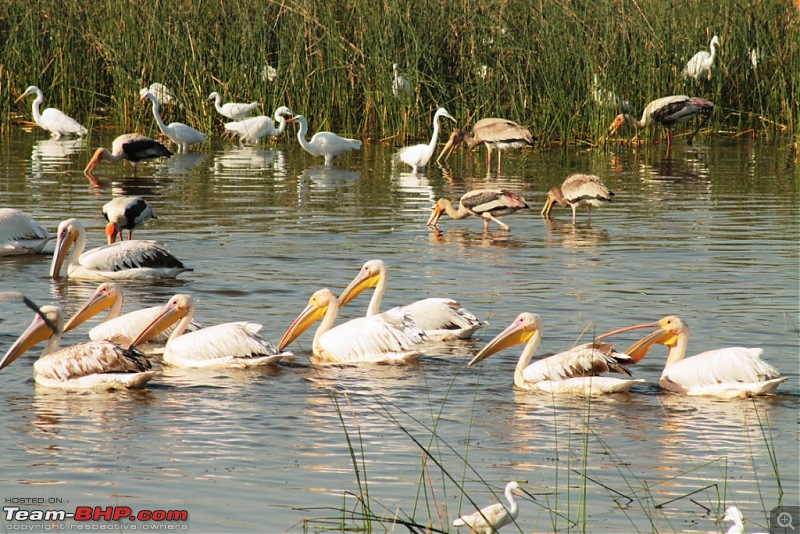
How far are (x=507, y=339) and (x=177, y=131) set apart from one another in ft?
43.6

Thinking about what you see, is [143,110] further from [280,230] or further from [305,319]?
[305,319]

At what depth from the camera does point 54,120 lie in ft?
68.9

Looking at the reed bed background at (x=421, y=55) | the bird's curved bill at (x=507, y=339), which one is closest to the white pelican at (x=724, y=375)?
the bird's curved bill at (x=507, y=339)

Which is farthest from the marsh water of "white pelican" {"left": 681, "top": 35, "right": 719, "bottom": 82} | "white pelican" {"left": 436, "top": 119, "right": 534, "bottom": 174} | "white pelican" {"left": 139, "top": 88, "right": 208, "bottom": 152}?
"white pelican" {"left": 681, "top": 35, "right": 719, "bottom": 82}

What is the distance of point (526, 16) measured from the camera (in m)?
19.7

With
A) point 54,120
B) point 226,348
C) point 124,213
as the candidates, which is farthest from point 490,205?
point 54,120

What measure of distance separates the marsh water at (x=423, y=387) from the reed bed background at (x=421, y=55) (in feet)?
10.0

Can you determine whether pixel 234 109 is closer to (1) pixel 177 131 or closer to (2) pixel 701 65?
(1) pixel 177 131

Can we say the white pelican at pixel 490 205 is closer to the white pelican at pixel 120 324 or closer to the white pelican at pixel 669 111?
the white pelican at pixel 120 324

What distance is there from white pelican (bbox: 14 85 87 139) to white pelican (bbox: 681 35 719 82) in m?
9.55

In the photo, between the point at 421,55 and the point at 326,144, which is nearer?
the point at 326,144

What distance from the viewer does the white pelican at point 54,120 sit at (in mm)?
20953

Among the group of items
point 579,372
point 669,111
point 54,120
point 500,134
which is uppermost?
point 669,111

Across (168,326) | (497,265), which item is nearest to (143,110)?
(497,265)
